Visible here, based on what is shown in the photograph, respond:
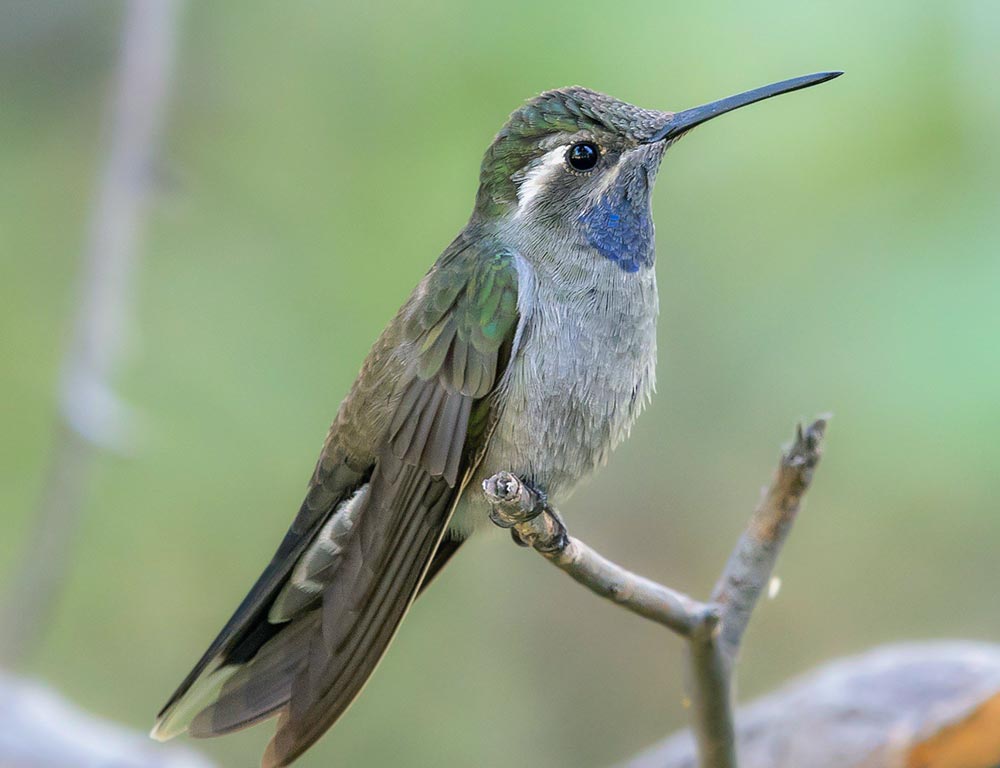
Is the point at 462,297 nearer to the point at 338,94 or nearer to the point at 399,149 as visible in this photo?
the point at 399,149

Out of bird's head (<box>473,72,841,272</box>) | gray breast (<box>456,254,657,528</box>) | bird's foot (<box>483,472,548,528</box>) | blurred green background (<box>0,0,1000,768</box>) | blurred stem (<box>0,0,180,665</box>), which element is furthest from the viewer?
blurred green background (<box>0,0,1000,768</box>)

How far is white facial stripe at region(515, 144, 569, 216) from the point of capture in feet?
9.23

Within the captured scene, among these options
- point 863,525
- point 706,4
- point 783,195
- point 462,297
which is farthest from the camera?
point 863,525

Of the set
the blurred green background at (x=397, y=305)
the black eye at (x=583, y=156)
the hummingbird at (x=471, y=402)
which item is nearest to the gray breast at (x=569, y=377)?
the hummingbird at (x=471, y=402)

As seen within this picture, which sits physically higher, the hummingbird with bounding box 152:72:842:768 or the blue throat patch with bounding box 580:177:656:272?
the blue throat patch with bounding box 580:177:656:272

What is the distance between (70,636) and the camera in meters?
5.57

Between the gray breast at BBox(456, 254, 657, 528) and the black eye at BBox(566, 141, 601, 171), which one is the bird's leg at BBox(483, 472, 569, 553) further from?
the black eye at BBox(566, 141, 601, 171)

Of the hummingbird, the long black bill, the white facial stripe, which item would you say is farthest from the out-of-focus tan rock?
the white facial stripe

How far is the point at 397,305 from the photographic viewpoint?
4910mm

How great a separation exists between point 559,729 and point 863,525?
5.78ft

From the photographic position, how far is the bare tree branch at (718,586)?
2301 millimetres

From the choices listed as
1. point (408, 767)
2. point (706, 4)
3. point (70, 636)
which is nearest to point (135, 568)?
point (70, 636)

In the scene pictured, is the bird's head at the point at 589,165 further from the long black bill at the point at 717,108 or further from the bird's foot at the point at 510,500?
the bird's foot at the point at 510,500

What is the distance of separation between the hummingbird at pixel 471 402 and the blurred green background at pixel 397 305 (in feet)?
5.54
